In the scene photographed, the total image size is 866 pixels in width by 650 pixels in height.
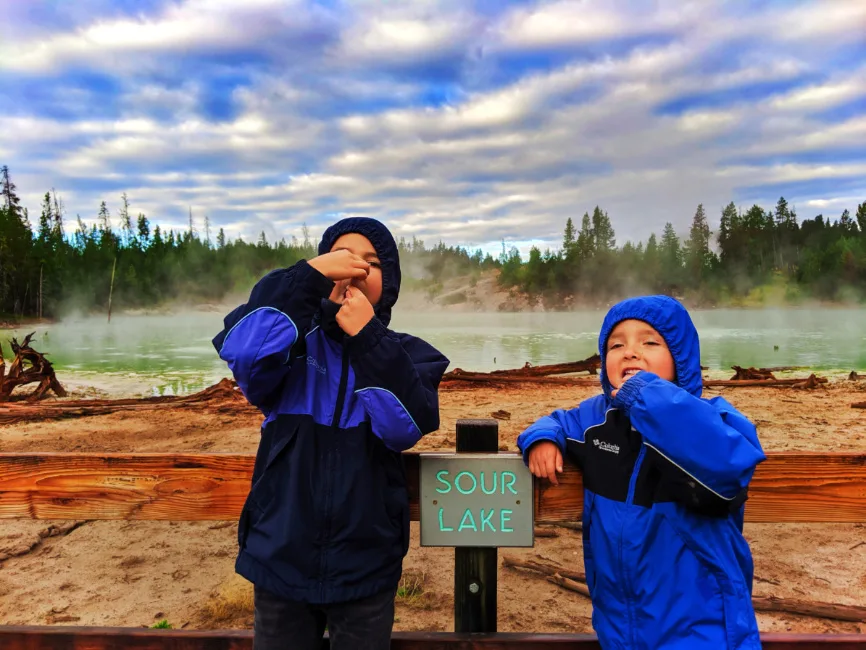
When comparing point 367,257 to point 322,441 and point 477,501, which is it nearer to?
point 322,441

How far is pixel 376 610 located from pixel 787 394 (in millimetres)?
11538

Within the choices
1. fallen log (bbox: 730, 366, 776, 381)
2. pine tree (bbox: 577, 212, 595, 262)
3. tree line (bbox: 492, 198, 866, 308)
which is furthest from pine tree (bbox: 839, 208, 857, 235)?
fallen log (bbox: 730, 366, 776, 381)

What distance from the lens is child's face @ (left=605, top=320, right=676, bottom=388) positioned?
186 centimetres

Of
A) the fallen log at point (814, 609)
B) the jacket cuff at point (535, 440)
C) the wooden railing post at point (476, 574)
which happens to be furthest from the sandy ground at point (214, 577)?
the jacket cuff at point (535, 440)

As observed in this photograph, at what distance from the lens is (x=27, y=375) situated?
40.4 feet

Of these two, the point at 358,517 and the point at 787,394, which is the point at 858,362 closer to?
the point at 787,394

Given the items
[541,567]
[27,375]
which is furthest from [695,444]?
[27,375]

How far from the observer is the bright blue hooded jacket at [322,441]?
1.57 metres

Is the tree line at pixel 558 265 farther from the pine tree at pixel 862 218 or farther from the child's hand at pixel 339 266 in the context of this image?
the child's hand at pixel 339 266

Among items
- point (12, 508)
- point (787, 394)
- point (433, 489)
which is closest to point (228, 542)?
point (12, 508)

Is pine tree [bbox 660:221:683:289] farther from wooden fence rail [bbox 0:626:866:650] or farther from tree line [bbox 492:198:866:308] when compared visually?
wooden fence rail [bbox 0:626:866:650]

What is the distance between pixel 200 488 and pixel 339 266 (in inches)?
37.7

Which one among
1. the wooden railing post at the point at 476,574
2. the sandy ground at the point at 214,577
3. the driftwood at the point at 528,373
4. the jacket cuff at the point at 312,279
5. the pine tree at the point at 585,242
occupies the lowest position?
the sandy ground at the point at 214,577

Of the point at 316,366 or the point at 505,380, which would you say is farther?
the point at 505,380
